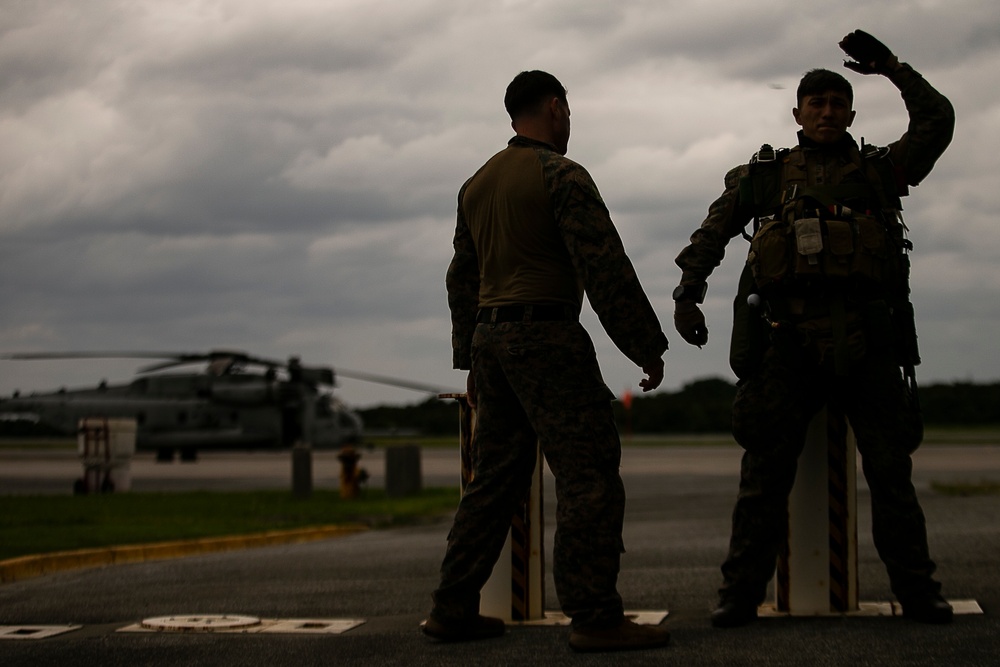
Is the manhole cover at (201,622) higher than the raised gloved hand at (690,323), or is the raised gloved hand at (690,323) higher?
the raised gloved hand at (690,323)

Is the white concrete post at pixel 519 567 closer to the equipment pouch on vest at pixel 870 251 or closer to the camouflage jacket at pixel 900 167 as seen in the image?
the camouflage jacket at pixel 900 167

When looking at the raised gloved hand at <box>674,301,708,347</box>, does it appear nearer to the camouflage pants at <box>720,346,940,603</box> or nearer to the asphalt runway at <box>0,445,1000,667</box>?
the camouflage pants at <box>720,346,940,603</box>

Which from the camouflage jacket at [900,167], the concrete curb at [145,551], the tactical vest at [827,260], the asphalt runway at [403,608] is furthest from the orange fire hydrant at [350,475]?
the tactical vest at [827,260]

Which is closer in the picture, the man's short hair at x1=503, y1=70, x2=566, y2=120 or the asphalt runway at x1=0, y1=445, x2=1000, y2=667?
the asphalt runway at x1=0, y1=445, x2=1000, y2=667

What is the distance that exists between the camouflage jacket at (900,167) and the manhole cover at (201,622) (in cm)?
248

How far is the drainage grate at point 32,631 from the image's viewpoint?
18.2 feet

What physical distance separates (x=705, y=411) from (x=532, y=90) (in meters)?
67.6

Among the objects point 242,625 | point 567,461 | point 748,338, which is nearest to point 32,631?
point 242,625

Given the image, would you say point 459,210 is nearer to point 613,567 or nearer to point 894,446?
point 613,567

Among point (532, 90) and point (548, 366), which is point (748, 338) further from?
point (532, 90)

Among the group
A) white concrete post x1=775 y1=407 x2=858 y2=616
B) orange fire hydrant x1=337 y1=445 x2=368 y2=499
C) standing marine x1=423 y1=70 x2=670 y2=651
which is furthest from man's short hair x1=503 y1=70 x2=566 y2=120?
orange fire hydrant x1=337 y1=445 x2=368 y2=499

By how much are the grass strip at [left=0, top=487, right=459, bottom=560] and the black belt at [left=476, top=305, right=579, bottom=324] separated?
596cm

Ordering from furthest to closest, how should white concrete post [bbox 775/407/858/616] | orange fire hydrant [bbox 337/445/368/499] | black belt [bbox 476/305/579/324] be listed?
1. orange fire hydrant [bbox 337/445/368/499]
2. white concrete post [bbox 775/407/858/616]
3. black belt [bbox 476/305/579/324]

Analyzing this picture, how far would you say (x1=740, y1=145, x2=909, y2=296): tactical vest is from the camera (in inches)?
196
